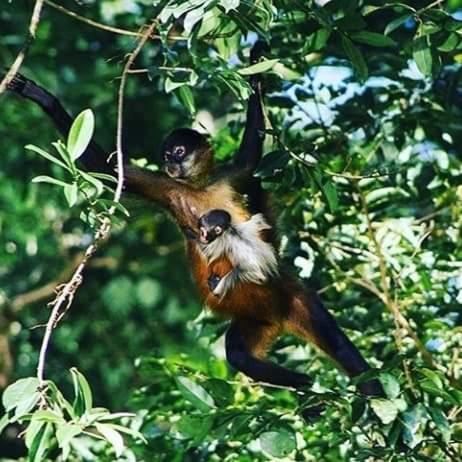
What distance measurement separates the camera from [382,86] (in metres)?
5.52

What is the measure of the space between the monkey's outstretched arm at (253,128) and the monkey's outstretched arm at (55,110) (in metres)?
0.58

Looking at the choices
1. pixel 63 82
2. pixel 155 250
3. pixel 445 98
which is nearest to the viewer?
pixel 445 98

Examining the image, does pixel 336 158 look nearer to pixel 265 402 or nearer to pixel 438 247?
pixel 438 247

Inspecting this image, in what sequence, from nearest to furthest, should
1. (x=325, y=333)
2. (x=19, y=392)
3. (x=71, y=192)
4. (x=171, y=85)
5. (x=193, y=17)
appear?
(x=19, y=392)
(x=71, y=192)
(x=193, y=17)
(x=171, y=85)
(x=325, y=333)

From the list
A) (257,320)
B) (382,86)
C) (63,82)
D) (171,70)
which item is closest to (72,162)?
(171,70)

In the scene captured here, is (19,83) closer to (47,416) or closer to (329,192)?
(329,192)

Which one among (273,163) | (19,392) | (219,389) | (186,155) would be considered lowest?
(219,389)

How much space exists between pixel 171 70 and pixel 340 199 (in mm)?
1575

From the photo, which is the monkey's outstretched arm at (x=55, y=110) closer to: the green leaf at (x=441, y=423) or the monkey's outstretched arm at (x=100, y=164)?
the monkey's outstretched arm at (x=100, y=164)

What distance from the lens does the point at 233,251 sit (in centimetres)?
519

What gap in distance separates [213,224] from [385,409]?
132 centimetres

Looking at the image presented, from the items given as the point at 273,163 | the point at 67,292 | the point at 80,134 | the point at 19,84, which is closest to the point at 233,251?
the point at 273,163

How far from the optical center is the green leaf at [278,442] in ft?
13.4

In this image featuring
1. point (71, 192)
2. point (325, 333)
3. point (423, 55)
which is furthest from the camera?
point (325, 333)
